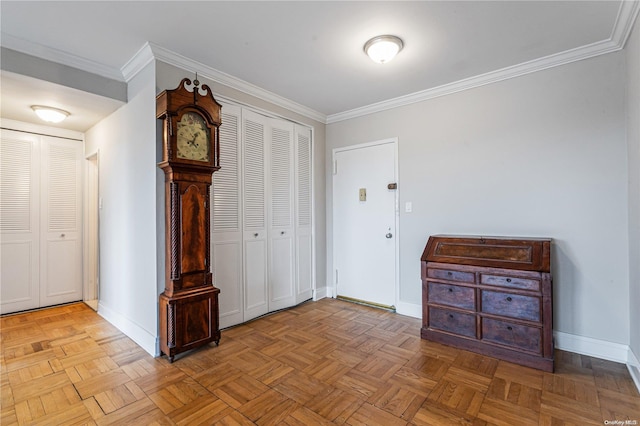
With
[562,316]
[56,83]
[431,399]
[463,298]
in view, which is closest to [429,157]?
[463,298]

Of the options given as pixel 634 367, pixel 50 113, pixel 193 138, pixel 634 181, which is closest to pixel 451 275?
pixel 634 367

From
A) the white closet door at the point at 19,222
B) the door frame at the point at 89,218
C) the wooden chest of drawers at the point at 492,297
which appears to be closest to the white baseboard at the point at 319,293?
the wooden chest of drawers at the point at 492,297

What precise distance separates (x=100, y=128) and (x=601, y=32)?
476cm

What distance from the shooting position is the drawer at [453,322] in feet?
8.39

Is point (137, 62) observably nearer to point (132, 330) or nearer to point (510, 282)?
point (132, 330)

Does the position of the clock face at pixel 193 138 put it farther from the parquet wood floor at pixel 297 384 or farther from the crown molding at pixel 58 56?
the parquet wood floor at pixel 297 384

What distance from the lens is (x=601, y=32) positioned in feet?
7.39

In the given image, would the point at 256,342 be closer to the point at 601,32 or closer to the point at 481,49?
the point at 481,49

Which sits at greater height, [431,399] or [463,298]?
[463,298]

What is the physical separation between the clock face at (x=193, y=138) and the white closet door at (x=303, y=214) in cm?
138

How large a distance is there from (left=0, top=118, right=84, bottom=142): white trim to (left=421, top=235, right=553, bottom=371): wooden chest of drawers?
14.7 ft

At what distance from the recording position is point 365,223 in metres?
3.85

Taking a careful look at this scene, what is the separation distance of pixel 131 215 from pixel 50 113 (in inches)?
56.9

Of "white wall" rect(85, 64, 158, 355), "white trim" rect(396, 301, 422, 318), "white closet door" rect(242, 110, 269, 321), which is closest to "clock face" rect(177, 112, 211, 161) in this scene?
"white wall" rect(85, 64, 158, 355)
